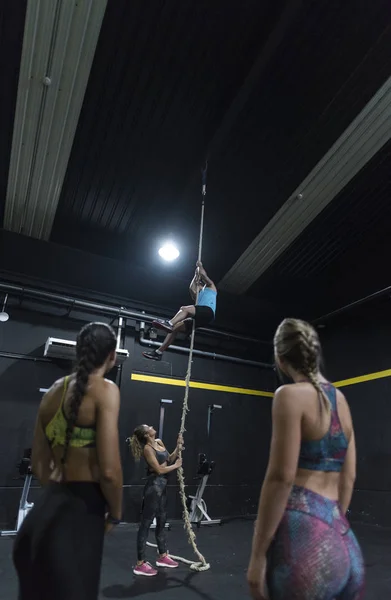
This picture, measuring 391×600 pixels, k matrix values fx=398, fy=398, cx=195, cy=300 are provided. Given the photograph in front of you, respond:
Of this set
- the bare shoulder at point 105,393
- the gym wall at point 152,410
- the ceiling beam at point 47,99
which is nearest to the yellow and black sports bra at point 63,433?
the bare shoulder at point 105,393

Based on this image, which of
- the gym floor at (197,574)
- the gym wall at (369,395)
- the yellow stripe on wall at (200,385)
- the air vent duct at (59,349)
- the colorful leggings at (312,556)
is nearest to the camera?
the colorful leggings at (312,556)

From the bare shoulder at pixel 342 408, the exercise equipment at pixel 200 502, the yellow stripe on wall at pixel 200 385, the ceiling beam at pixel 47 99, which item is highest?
the ceiling beam at pixel 47 99

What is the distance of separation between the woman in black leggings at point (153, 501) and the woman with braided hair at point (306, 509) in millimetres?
2957

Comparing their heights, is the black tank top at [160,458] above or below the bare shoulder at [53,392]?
below

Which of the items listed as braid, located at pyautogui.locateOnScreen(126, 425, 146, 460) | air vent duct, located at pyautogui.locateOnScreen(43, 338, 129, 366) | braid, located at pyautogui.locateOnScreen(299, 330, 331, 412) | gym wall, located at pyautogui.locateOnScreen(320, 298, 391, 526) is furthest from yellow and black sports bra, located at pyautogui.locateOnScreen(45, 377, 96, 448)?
gym wall, located at pyautogui.locateOnScreen(320, 298, 391, 526)

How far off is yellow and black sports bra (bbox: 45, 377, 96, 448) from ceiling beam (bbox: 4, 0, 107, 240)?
3.57 meters

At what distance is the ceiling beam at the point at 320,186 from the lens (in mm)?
4395

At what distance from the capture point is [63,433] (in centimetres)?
141

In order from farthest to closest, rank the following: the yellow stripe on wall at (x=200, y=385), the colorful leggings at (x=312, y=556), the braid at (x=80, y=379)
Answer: the yellow stripe on wall at (x=200, y=385)
the braid at (x=80, y=379)
the colorful leggings at (x=312, y=556)

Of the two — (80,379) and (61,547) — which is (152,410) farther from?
(61,547)

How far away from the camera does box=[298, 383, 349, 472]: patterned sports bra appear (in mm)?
1171

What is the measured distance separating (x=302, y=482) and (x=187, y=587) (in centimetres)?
283

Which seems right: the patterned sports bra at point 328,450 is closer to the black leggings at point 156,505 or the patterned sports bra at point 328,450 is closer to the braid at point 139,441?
the black leggings at point 156,505

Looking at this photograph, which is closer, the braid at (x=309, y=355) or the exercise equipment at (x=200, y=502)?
the braid at (x=309, y=355)
